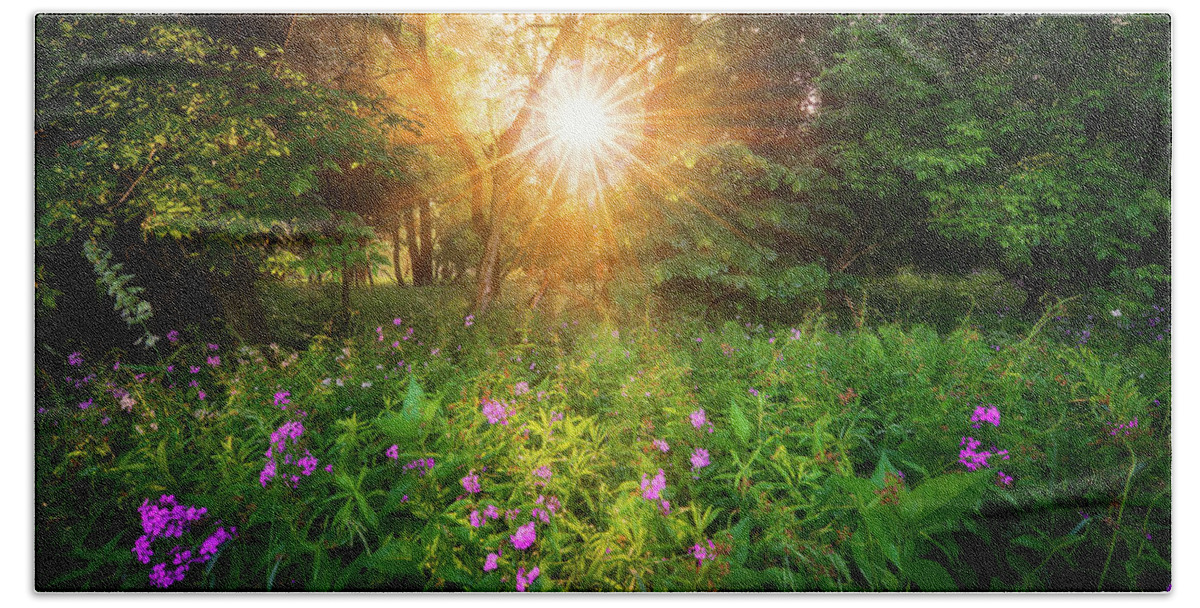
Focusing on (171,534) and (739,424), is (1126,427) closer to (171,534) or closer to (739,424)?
(739,424)

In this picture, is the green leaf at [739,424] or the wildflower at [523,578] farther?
the green leaf at [739,424]

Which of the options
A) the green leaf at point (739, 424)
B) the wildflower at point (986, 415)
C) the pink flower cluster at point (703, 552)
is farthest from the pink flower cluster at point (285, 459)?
the wildflower at point (986, 415)

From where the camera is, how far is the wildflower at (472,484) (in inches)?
79.0

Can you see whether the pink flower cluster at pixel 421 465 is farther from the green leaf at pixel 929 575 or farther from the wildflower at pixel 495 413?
the green leaf at pixel 929 575

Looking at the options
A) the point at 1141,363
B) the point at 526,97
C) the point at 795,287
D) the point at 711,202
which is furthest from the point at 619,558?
the point at 1141,363

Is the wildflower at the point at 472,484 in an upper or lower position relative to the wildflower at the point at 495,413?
lower

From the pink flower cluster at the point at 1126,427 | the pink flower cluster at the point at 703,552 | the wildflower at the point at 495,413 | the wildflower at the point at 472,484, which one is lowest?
the pink flower cluster at the point at 703,552

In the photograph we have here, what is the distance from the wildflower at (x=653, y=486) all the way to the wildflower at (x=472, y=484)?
2.04ft

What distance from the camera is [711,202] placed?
2326 mm

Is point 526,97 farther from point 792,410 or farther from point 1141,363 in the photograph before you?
point 1141,363

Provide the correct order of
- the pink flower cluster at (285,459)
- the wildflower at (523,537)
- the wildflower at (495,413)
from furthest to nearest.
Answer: the wildflower at (495,413) → the pink flower cluster at (285,459) → the wildflower at (523,537)

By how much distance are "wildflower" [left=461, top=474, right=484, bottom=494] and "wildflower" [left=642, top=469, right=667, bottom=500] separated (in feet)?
2.04

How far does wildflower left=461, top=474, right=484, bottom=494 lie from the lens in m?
2.01

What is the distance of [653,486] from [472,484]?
2.24ft
